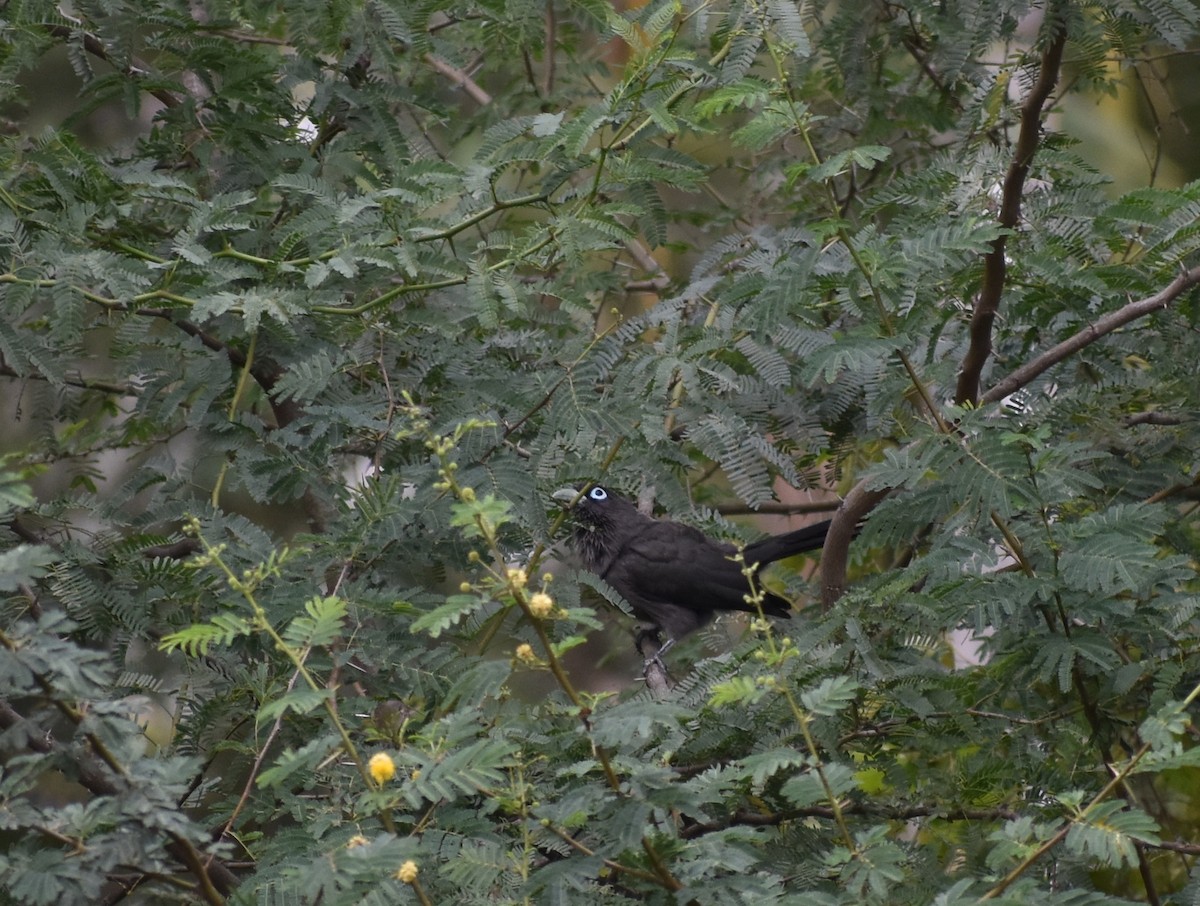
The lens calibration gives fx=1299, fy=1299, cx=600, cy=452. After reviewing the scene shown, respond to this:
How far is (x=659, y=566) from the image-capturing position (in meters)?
6.21

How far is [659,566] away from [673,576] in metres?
0.08

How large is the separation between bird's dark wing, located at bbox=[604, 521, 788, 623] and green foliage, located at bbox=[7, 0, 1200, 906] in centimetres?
71

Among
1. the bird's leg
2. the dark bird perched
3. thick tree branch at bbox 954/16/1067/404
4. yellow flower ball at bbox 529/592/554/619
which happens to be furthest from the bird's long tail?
yellow flower ball at bbox 529/592/554/619

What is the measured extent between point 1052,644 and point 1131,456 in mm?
1377

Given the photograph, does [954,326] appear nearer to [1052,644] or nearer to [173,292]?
[1052,644]

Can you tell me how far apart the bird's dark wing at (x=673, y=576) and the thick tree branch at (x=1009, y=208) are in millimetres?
2494

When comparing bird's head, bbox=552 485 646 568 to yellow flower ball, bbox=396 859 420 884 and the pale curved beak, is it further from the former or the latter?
yellow flower ball, bbox=396 859 420 884

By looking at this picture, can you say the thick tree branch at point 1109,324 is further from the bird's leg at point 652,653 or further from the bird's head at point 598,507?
the bird's head at point 598,507

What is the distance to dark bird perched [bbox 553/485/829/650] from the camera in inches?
245

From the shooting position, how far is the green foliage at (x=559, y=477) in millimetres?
2641

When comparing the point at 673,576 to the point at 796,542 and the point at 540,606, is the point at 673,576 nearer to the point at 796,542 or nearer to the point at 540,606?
the point at 796,542

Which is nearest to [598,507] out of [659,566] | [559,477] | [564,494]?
[659,566]

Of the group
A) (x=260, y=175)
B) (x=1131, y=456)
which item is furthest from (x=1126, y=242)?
(x=260, y=175)

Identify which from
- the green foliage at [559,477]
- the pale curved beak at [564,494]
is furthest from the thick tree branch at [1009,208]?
the pale curved beak at [564,494]
